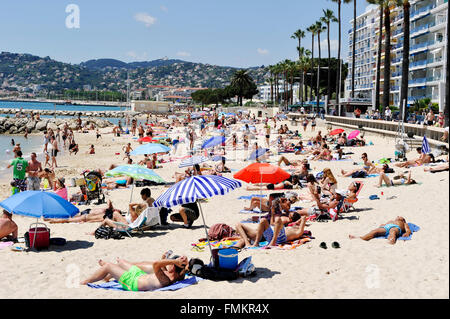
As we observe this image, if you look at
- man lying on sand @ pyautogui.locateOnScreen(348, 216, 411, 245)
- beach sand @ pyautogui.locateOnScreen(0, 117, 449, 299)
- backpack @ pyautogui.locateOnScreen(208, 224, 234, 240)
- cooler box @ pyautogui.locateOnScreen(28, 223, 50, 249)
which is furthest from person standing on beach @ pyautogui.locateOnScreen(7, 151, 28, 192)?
man lying on sand @ pyautogui.locateOnScreen(348, 216, 411, 245)

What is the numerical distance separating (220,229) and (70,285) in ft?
10.4

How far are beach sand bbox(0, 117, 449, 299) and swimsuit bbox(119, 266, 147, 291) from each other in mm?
160

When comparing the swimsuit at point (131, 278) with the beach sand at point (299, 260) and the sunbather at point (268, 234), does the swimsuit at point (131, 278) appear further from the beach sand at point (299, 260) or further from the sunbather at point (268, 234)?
the sunbather at point (268, 234)

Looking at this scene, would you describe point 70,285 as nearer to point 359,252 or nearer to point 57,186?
point 359,252

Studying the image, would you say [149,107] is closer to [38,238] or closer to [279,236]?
[38,238]

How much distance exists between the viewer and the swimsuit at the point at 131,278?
663 centimetres

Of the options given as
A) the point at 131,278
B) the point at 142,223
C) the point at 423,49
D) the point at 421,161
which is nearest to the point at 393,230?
the point at 131,278

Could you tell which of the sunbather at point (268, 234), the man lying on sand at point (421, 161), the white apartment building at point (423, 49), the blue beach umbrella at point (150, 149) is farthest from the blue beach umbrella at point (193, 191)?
the white apartment building at point (423, 49)

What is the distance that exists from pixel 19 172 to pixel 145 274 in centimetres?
798

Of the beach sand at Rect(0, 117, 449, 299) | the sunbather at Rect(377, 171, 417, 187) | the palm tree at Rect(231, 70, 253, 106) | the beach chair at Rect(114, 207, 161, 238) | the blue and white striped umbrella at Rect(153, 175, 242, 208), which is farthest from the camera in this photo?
the palm tree at Rect(231, 70, 253, 106)

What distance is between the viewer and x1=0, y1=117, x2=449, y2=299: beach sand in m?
5.96

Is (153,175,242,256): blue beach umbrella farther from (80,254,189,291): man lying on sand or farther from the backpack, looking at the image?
the backpack

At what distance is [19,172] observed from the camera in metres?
13.2
